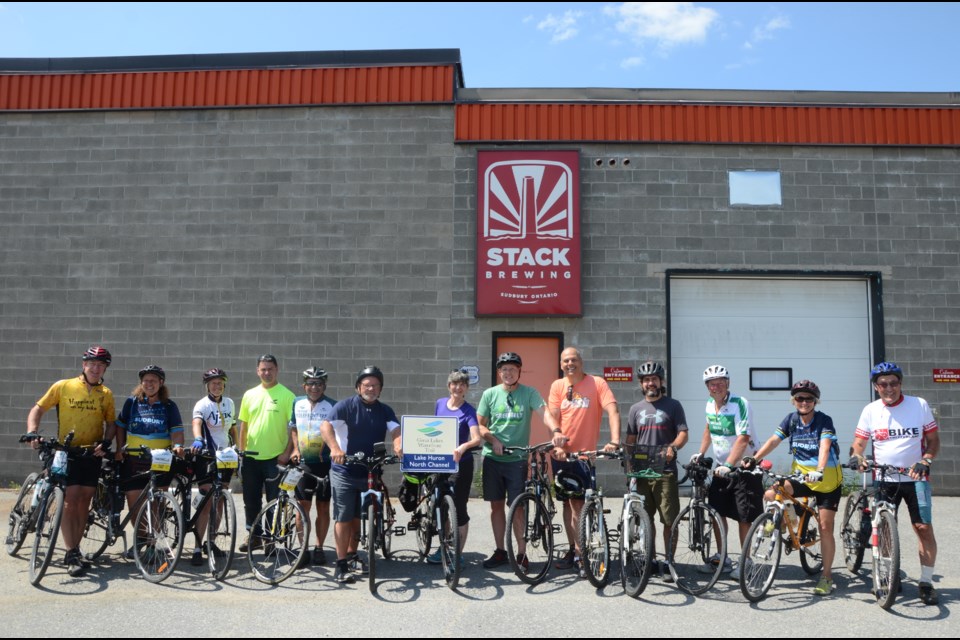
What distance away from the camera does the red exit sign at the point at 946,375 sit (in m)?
11.5

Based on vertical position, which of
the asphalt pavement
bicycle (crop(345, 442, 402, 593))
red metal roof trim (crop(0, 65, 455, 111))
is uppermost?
red metal roof trim (crop(0, 65, 455, 111))

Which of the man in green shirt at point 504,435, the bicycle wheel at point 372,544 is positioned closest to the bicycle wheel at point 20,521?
the bicycle wheel at point 372,544

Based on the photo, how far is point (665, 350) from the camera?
1160cm

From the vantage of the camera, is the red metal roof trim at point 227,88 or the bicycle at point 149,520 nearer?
the bicycle at point 149,520

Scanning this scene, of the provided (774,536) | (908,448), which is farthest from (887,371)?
(774,536)

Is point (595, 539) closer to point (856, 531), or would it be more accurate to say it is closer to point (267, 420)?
point (856, 531)

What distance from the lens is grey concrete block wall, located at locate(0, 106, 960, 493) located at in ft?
38.4

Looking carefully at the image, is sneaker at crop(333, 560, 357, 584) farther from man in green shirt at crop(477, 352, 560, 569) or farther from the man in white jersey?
the man in white jersey

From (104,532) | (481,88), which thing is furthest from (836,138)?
(104,532)

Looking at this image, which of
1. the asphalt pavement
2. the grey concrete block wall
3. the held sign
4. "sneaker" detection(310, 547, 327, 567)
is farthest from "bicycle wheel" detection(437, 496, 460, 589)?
the grey concrete block wall

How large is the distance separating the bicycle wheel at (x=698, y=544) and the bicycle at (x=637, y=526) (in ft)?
1.23

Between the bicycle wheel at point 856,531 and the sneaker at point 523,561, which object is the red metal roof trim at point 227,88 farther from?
the bicycle wheel at point 856,531

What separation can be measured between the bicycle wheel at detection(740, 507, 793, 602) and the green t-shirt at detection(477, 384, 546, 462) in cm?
207

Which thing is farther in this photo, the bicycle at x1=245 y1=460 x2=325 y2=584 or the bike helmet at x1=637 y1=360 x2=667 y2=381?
the bike helmet at x1=637 y1=360 x2=667 y2=381
